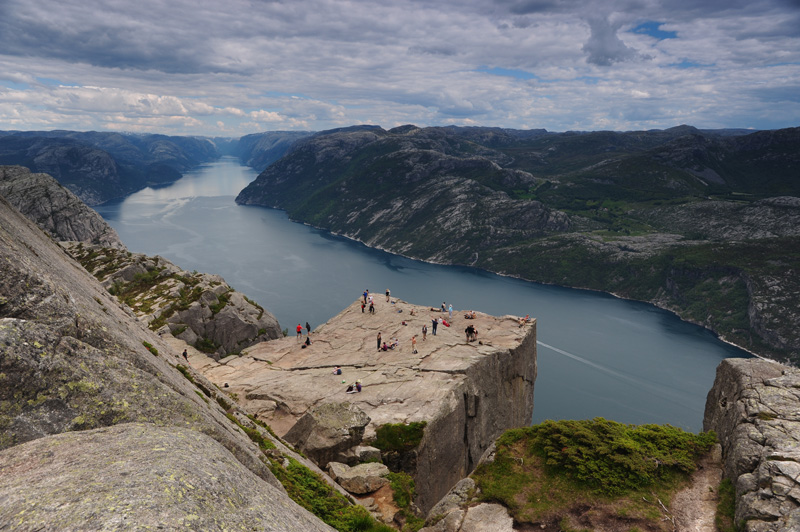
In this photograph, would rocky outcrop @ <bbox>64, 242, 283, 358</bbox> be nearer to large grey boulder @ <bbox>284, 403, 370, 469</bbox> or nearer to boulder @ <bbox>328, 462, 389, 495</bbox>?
large grey boulder @ <bbox>284, 403, 370, 469</bbox>

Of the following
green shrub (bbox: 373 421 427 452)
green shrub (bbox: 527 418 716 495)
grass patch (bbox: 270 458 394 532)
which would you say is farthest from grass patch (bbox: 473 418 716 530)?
grass patch (bbox: 270 458 394 532)

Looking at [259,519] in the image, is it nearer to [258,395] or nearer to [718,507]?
[718,507]

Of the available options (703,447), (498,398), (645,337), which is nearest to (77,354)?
(703,447)

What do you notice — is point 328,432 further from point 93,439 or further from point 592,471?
point 93,439

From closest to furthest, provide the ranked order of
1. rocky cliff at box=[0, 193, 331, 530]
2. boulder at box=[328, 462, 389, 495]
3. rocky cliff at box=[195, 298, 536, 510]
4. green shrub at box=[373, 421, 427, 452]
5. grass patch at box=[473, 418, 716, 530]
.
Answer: rocky cliff at box=[0, 193, 331, 530] < grass patch at box=[473, 418, 716, 530] < boulder at box=[328, 462, 389, 495] < green shrub at box=[373, 421, 427, 452] < rocky cliff at box=[195, 298, 536, 510]

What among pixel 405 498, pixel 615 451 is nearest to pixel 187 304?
pixel 405 498

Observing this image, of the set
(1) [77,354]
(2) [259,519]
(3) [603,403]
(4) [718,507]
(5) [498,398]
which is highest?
(1) [77,354]
